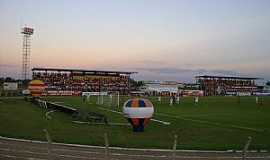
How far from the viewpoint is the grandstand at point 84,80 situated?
12331 cm

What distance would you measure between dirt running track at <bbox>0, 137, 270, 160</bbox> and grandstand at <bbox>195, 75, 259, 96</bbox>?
132791 millimetres

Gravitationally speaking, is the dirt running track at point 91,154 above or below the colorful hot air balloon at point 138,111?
below

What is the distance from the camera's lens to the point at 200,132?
24.0m

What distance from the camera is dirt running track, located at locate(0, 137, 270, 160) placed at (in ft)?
48.4

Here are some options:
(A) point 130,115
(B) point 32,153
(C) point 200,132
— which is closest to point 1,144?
(B) point 32,153

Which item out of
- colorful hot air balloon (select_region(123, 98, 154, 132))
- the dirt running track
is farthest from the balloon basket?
the dirt running track

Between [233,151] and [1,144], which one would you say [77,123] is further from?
[233,151]

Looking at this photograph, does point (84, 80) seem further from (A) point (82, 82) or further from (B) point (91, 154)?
(B) point (91, 154)

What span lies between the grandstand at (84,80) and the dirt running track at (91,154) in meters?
102

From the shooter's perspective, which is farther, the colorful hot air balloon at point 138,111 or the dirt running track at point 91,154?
the colorful hot air balloon at point 138,111

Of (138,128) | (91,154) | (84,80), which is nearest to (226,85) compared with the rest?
(84,80)

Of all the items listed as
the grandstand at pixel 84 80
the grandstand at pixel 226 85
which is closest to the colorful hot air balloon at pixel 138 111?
the grandstand at pixel 84 80

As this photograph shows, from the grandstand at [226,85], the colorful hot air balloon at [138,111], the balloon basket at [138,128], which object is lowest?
the grandstand at [226,85]

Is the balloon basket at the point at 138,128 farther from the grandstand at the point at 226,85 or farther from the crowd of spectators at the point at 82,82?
the grandstand at the point at 226,85
